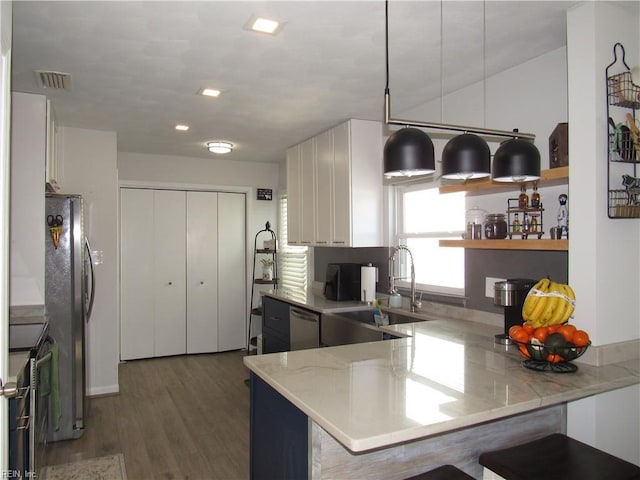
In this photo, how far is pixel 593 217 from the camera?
1.99 m

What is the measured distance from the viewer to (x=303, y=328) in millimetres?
3930

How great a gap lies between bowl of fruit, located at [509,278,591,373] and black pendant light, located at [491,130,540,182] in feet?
1.63

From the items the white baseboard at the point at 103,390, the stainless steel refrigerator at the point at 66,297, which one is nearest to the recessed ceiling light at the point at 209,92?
the stainless steel refrigerator at the point at 66,297

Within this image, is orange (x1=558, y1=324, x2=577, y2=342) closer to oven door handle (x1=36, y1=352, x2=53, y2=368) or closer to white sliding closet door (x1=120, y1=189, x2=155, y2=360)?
oven door handle (x1=36, y1=352, x2=53, y2=368)

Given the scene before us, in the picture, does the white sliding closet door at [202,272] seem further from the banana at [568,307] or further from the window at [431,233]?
the banana at [568,307]

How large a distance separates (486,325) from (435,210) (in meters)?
1.03

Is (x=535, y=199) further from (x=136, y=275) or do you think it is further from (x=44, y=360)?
(x=136, y=275)

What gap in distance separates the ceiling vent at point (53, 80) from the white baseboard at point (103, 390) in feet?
8.78

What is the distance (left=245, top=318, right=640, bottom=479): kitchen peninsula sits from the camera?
1371 mm

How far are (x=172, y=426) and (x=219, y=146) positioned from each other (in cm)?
271

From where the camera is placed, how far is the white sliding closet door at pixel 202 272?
5723 mm

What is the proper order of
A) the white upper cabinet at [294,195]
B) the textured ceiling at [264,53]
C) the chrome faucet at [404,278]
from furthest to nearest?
the white upper cabinet at [294,195] < the chrome faucet at [404,278] < the textured ceiling at [264,53]

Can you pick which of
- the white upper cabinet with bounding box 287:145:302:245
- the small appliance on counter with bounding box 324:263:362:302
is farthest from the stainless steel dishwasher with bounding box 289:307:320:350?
the white upper cabinet with bounding box 287:145:302:245

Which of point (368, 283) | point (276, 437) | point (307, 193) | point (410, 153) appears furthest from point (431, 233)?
point (276, 437)
